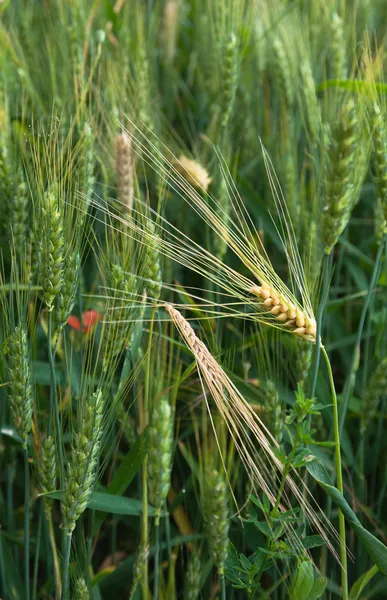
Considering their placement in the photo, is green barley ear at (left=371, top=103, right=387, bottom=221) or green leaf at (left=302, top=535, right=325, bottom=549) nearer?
green leaf at (left=302, top=535, right=325, bottom=549)

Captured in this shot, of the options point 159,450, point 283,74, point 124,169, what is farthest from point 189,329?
point 283,74

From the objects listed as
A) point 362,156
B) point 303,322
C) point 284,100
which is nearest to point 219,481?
point 303,322

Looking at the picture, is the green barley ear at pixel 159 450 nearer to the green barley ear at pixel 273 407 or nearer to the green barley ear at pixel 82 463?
the green barley ear at pixel 82 463

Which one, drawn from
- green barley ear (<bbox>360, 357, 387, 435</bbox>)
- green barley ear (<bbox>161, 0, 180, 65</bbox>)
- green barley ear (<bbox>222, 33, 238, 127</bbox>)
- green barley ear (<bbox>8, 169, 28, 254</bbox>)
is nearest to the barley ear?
green barley ear (<bbox>8, 169, 28, 254</bbox>)

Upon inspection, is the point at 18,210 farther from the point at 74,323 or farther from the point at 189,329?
the point at 189,329

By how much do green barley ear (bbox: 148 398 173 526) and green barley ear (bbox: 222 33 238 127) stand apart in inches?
24.0

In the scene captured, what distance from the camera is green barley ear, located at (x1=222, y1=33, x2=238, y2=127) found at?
1243 millimetres

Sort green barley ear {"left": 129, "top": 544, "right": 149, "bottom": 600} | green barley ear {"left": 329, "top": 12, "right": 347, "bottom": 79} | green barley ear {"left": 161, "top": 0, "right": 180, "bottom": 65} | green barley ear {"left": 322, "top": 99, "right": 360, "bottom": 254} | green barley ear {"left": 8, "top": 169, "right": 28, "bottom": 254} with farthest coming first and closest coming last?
green barley ear {"left": 161, "top": 0, "right": 180, "bottom": 65}
green barley ear {"left": 329, "top": 12, "right": 347, "bottom": 79}
green barley ear {"left": 8, "top": 169, "right": 28, "bottom": 254}
green barley ear {"left": 129, "top": 544, "right": 149, "bottom": 600}
green barley ear {"left": 322, "top": 99, "right": 360, "bottom": 254}

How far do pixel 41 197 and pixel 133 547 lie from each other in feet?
2.20

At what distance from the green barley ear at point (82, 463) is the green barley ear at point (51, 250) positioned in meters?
0.14

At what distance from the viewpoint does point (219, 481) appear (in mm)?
844

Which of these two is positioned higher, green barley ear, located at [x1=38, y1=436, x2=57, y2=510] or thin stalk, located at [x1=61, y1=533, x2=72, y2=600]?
green barley ear, located at [x1=38, y1=436, x2=57, y2=510]

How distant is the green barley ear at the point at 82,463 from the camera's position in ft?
2.69

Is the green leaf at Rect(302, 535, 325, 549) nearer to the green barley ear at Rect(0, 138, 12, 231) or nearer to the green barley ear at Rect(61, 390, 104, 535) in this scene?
the green barley ear at Rect(61, 390, 104, 535)
